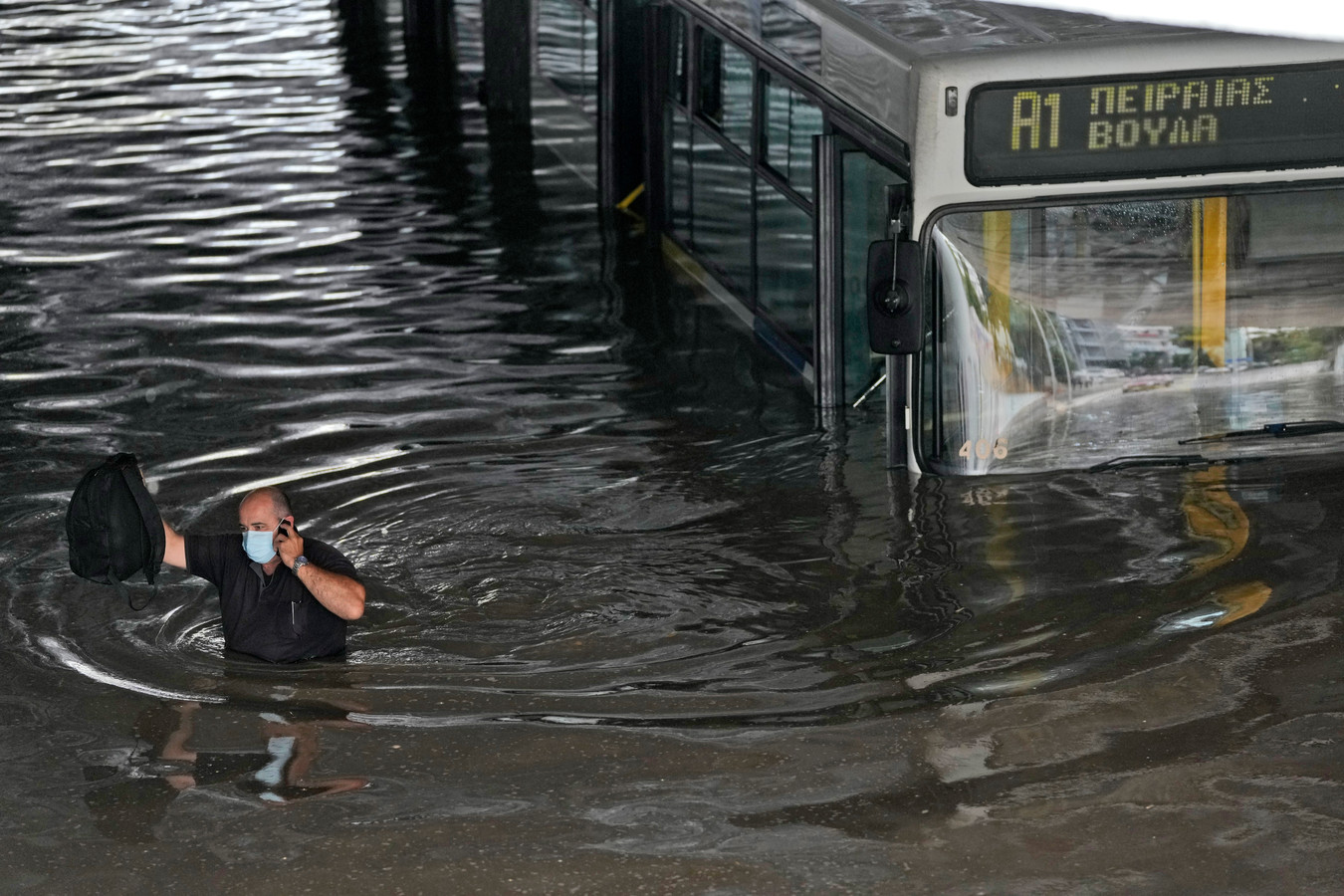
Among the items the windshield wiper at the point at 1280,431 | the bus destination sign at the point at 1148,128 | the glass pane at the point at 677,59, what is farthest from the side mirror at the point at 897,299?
the glass pane at the point at 677,59

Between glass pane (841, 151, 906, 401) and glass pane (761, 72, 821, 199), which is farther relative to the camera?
glass pane (761, 72, 821, 199)

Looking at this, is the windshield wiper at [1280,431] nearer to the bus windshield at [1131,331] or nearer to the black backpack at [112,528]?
the bus windshield at [1131,331]

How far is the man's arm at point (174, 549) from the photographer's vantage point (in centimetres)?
761

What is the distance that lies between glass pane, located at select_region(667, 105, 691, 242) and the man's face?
7.45 metres

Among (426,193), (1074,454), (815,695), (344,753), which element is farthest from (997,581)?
(426,193)

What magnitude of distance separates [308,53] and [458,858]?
21.7m

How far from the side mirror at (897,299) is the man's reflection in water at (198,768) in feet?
9.10

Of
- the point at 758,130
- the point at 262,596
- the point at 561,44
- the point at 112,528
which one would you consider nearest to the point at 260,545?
the point at 262,596

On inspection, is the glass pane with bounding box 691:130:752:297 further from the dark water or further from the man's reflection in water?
the man's reflection in water

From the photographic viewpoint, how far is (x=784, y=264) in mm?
12422

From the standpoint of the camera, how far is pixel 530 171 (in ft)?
62.6

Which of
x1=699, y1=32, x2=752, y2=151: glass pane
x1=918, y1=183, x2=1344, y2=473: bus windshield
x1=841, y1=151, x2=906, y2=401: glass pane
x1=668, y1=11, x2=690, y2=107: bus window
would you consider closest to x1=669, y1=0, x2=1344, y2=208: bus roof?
x1=918, y1=183, x2=1344, y2=473: bus windshield

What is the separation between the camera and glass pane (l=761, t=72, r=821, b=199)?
1148 cm

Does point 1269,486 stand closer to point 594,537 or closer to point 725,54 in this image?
point 594,537
